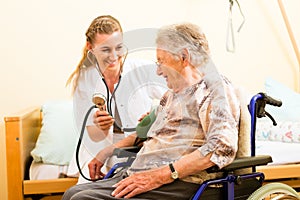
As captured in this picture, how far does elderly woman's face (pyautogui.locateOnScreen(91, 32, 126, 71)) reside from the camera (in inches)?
51.9

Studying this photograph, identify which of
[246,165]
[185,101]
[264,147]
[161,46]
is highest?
[161,46]

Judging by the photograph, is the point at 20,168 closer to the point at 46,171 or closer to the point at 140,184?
the point at 46,171

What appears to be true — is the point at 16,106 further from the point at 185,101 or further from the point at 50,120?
the point at 185,101

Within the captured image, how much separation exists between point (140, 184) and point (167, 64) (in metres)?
0.36

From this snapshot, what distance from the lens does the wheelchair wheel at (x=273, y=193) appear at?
51.2 inches

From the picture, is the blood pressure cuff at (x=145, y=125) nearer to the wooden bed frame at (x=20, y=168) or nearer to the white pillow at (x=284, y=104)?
the wooden bed frame at (x=20, y=168)

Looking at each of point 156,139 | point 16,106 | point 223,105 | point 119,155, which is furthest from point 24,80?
point 223,105

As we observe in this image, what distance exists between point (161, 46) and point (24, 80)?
1.31 m

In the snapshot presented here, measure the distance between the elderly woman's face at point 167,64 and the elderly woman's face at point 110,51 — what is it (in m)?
0.11

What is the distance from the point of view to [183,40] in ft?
4.42

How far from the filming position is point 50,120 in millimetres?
2180

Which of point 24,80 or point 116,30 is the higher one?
point 116,30

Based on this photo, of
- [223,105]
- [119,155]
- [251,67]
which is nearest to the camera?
[223,105]

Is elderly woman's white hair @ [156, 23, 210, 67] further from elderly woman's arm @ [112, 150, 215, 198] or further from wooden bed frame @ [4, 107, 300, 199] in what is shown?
wooden bed frame @ [4, 107, 300, 199]
